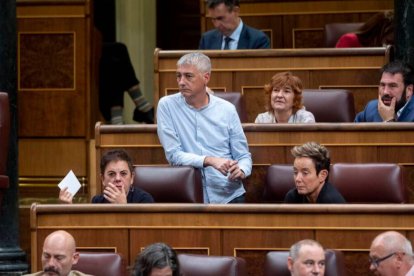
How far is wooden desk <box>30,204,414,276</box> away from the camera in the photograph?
491cm

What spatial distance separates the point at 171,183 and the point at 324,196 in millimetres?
598

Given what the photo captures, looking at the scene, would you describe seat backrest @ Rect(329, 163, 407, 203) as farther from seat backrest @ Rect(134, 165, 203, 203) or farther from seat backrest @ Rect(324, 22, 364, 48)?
seat backrest @ Rect(324, 22, 364, 48)

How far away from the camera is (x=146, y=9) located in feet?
29.3

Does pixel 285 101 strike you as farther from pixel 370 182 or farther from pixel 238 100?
pixel 370 182

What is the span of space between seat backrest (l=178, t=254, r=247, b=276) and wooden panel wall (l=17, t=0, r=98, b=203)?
9.80 feet

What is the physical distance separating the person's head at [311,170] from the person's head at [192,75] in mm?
615

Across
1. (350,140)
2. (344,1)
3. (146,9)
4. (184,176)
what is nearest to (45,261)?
(184,176)

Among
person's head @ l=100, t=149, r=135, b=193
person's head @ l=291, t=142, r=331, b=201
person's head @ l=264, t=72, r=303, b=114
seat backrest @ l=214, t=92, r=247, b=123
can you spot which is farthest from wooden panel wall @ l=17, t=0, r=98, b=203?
person's head @ l=291, t=142, r=331, b=201

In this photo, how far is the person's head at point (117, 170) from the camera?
5.23 m

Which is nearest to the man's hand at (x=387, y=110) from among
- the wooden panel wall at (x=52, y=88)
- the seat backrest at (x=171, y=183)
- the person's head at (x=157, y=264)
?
the seat backrest at (x=171, y=183)

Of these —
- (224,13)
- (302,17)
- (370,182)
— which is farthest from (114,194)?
(302,17)

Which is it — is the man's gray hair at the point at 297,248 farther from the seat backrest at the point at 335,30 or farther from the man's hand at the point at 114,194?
the seat backrest at the point at 335,30

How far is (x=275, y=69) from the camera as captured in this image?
6.49 metres

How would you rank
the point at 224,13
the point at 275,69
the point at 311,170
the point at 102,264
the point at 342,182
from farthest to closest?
the point at 224,13
the point at 275,69
the point at 342,182
the point at 311,170
the point at 102,264
